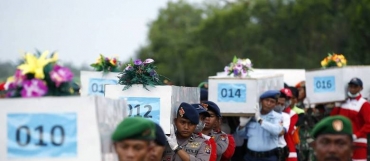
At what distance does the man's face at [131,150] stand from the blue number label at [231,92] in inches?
303

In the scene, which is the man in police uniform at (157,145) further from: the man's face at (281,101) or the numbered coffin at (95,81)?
the man's face at (281,101)

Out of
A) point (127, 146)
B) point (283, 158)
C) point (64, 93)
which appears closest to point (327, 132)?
point (127, 146)

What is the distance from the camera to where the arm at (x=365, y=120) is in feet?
52.2

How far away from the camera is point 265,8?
5738 centimetres

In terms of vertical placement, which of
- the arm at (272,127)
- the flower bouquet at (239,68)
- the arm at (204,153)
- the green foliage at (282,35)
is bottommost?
the arm at (204,153)

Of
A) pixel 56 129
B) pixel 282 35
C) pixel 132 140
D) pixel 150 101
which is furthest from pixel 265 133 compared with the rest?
pixel 282 35

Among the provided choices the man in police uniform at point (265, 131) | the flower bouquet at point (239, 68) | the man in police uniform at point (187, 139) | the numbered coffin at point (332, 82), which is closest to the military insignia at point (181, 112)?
the man in police uniform at point (187, 139)

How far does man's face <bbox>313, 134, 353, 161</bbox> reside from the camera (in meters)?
7.62

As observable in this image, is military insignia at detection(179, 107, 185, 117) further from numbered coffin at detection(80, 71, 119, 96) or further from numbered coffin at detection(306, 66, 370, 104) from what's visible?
numbered coffin at detection(306, 66, 370, 104)

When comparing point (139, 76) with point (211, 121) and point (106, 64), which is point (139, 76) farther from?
point (106, 64)

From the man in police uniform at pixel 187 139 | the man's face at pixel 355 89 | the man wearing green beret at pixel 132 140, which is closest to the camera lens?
the man wearing green beret at pixel 132 140

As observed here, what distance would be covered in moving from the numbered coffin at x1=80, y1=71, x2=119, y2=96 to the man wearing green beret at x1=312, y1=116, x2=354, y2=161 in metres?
7.48

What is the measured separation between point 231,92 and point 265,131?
0.88m

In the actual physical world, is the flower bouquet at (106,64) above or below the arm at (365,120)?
above
